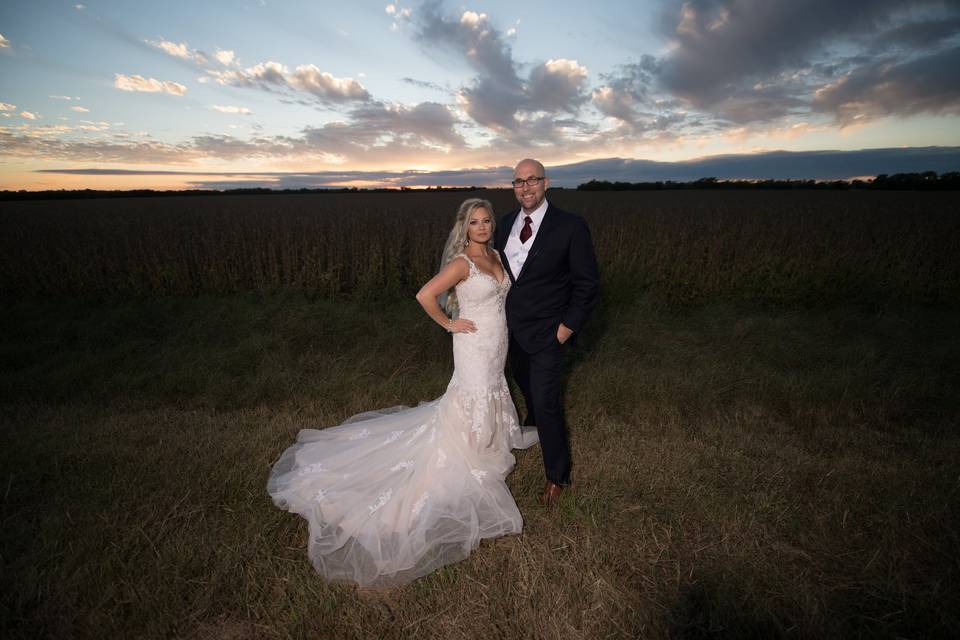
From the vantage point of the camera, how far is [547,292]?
327 cm

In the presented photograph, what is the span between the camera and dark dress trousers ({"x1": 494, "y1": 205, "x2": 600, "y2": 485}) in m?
3.17

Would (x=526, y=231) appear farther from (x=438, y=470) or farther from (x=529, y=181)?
(x=438, y=470)

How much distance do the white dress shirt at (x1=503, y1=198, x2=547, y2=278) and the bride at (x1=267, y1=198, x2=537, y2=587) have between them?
16cm

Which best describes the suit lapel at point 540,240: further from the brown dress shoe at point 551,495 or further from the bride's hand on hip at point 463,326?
the brown dress shoe at point 551,495

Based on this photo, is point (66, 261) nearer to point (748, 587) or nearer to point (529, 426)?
point (529, 426)

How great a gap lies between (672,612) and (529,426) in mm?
1969

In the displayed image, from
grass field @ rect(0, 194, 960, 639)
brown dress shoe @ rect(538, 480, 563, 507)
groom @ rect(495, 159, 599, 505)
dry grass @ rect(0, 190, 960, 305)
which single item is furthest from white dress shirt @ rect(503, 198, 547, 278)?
dry grass @ rect(0, 190, 960, 305)

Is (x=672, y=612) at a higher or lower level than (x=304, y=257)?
lower

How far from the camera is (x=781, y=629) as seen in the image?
7.65 ft

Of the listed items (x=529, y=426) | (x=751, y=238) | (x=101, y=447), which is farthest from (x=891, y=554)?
(x=751, y=238)

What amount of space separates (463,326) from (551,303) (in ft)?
2.25

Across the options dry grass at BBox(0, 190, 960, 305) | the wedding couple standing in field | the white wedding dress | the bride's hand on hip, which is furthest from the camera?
dry grass at BBox(0, 190, 960, 305)

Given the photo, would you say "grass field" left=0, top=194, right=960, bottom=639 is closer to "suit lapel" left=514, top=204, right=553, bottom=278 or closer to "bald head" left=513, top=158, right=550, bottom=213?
"suit lapel" left=514, top=204, right=553, bottom=278

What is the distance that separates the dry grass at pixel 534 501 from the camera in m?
2.40
